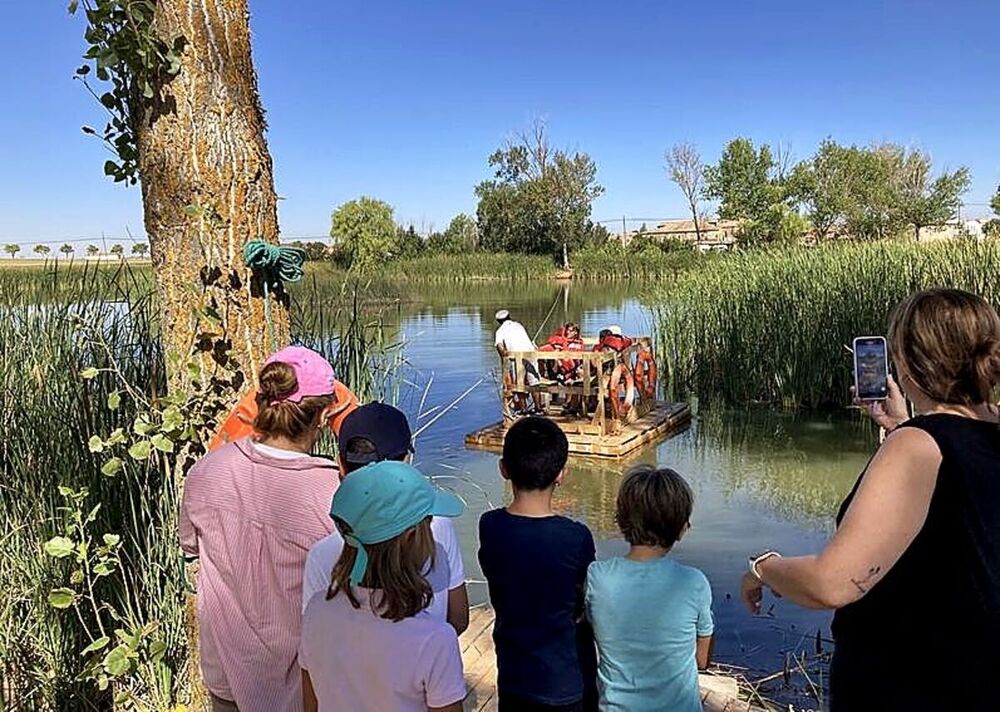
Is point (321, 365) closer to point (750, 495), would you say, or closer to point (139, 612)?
point (139, 612)

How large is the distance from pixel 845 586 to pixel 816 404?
32.2 ft

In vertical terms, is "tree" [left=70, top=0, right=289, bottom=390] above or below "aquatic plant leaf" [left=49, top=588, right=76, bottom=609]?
above

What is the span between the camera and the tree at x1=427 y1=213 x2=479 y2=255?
44.4m

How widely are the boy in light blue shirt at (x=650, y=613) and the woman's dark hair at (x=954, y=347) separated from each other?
0.73 metres

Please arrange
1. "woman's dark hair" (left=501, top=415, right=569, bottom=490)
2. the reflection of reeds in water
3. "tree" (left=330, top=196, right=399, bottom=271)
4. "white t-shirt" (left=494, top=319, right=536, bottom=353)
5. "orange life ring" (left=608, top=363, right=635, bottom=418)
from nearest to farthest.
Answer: "woman's dark hair" (left=501, top=415, right=569, bottom=490)
the reflection of reeds in water
"orange life ring" (left=608, top=363, right=635, bottom=418)
"white t-shirt" (left=494, top=319, right=536, bottom=353)
"tree" (left=330, top=196, right=399, bottom=271)

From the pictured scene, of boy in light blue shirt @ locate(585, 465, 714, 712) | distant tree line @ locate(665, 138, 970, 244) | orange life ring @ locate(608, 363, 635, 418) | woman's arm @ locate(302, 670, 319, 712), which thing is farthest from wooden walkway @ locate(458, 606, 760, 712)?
distant tree line @ locate(665, 138, 970, 244)

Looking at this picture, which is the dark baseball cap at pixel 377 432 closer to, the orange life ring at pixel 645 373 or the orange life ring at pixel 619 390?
the orange life ring at pixel 619 390

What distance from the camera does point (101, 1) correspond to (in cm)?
223

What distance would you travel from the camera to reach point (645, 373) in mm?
10055

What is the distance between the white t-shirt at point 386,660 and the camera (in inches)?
57.9

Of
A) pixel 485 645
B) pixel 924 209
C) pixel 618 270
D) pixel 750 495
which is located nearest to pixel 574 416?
pixel 750 495

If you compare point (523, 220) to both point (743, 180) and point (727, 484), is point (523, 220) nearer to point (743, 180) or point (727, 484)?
point (743, 180)

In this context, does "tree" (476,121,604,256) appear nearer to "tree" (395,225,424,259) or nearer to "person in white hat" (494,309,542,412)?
"tree" (395,225,424,259)

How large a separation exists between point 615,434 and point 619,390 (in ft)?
2.42
